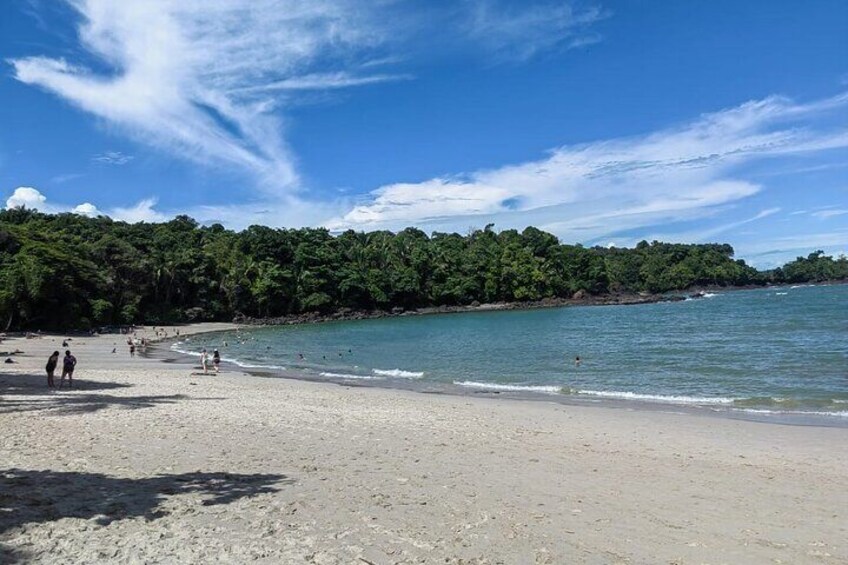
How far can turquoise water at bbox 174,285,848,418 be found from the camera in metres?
24.0

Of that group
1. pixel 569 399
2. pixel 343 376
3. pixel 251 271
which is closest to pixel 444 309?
pixel 251 271

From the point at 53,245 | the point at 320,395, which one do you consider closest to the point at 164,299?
the point at 53,245

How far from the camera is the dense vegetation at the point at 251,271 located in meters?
65.6

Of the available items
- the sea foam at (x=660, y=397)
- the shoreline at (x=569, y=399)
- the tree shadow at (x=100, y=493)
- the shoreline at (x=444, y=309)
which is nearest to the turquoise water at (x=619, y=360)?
the sea foam at (x=660, y=397)

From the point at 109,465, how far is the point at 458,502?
6091 millimetres

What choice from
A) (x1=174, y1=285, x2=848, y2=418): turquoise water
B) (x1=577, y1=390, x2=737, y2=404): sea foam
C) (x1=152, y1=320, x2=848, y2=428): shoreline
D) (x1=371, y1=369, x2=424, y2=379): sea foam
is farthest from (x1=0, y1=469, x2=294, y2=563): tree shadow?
(x1=371, y1=369, x2=424, y2=379): sea foam

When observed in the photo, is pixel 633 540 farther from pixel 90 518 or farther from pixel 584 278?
pixel 584 278

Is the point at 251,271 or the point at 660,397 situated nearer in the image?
the point at 660,397

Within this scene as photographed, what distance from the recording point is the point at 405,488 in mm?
9383

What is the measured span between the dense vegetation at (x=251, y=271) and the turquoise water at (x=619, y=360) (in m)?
18.5

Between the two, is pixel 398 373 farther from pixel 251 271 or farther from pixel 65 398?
pixel 251 271

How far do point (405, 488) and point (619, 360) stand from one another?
29.0m

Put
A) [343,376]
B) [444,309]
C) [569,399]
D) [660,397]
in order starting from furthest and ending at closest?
1. [444,309]
2. [343,376]
3. [569,399]
4. [660,397]

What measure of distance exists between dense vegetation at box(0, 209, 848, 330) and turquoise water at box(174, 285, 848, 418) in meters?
18.5
